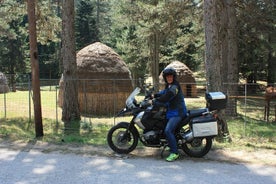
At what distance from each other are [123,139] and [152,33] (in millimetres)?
15050

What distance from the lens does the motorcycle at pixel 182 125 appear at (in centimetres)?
695

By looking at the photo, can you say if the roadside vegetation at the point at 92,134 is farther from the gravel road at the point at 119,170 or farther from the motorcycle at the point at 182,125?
the gravel road at the point at 119,170

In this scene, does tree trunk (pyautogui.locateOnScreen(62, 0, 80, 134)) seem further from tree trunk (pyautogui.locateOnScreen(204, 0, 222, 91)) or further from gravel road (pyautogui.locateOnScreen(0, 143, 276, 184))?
gravel road (pyautogui.locateOnScreen(0, 143, 276, 184))

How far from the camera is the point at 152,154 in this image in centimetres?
742

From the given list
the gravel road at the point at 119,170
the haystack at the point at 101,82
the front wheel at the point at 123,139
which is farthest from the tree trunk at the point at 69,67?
the gravel road at the point at 119,170

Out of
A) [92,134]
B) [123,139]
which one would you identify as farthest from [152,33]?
[123,139]

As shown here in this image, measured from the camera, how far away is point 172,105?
23.2 ft

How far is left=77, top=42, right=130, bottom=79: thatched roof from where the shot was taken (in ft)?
60.2

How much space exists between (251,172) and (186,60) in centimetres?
3348

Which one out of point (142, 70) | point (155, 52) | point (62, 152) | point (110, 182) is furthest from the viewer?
point (142, 70)

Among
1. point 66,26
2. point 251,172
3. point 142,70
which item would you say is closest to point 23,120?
point 66,26

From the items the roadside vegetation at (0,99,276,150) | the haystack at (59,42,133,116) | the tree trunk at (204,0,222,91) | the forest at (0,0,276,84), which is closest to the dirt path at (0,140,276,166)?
the roadside vegetation at (0,99,276,150)

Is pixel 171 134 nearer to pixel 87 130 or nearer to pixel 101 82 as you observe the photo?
pixel 87 130

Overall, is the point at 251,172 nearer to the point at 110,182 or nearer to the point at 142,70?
the point at 110,182
